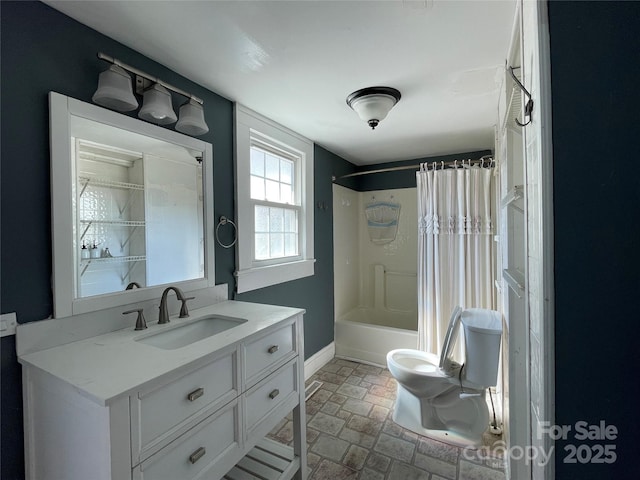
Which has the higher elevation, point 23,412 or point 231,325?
point 231,325

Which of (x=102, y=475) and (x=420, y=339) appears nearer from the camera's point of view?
(x=102, y=475)

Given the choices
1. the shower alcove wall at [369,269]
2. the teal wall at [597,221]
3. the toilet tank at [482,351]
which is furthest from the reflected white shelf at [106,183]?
the shower alcove wall at [369,269]

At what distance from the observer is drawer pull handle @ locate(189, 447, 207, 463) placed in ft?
3.35

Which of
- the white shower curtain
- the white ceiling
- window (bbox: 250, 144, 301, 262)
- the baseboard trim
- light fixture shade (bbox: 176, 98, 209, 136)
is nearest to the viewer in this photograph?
the white ceiling

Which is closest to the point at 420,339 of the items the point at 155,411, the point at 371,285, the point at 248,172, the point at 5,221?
the point at 371,285

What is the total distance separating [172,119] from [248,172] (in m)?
0.68

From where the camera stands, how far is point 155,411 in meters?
0.91

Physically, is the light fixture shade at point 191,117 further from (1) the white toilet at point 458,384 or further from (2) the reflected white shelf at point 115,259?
(1) the white toilet at point 458,384

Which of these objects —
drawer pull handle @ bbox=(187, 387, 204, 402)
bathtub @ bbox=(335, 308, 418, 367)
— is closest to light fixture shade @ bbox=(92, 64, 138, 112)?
drawer pull handle @ bbox=(187, 387, 204, 402)

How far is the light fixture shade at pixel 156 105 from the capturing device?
4.51 ft

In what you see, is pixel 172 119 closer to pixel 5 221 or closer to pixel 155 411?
pixel 5 221

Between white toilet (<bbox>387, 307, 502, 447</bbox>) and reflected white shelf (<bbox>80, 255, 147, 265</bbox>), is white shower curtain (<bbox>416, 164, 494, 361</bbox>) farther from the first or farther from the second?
reflected white shelf (<bbox>80, 255, 147, 265</bbox>)

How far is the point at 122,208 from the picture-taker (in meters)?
1.38

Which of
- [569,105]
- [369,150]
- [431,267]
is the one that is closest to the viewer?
[569,105]
